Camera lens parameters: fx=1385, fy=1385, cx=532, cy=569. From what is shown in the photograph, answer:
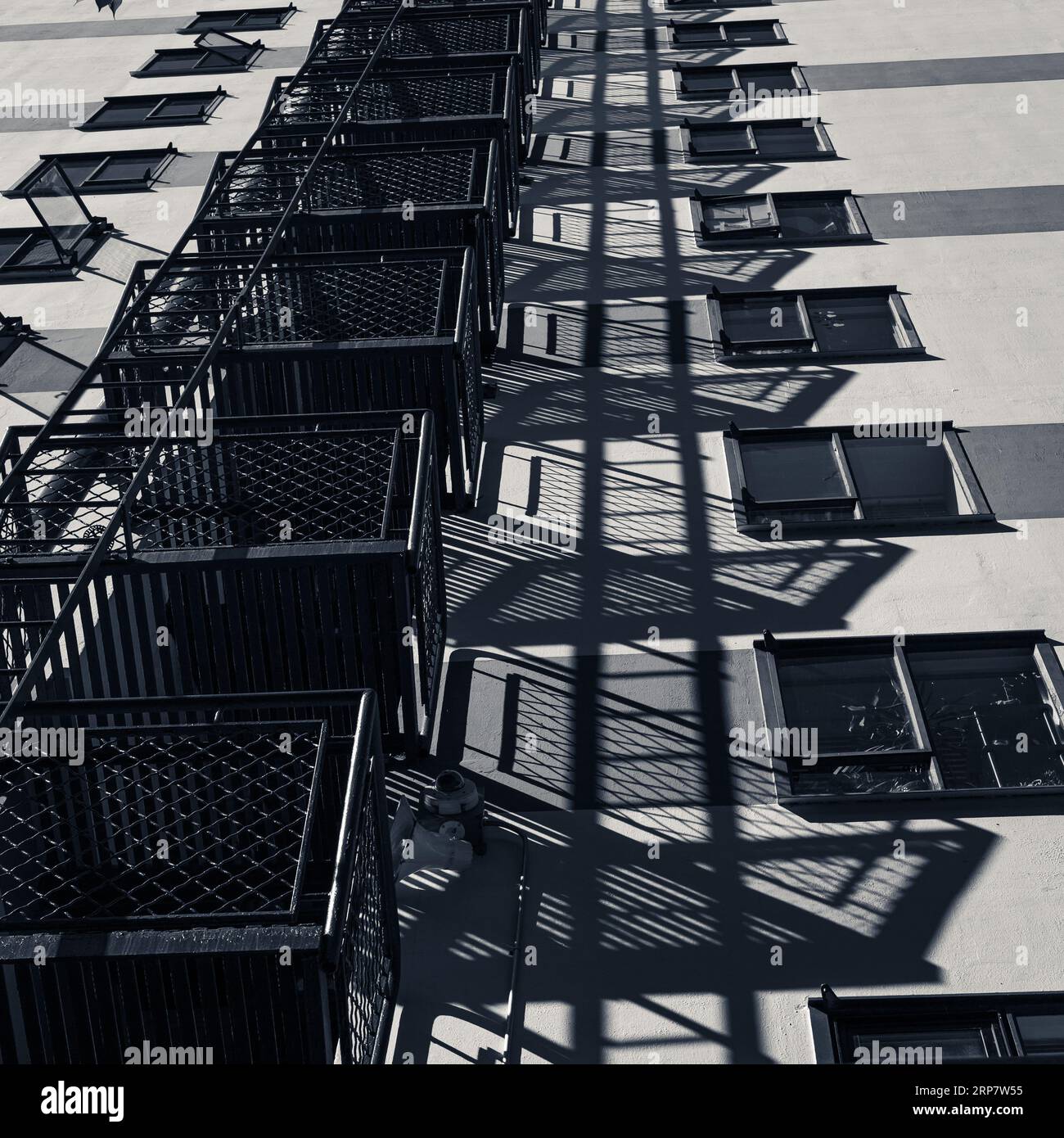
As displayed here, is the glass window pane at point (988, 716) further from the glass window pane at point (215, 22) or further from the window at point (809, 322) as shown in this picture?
the glass window pane at point (215, 22)

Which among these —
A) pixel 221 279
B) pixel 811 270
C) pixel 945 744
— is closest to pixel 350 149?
pixel 221 279

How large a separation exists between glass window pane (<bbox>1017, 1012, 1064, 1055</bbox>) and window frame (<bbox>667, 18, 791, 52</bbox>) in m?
20.2

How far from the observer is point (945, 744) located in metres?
10.5

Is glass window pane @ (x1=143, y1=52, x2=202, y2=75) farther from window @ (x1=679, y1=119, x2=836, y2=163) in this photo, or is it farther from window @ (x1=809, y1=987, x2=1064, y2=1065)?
window @ (x1=809, y1=987, x2=1064, y2=1065)

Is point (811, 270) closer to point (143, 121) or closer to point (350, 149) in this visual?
point (350, 149)

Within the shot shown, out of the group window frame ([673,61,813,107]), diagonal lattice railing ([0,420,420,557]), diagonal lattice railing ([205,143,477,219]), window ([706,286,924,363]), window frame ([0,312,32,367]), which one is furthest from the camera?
window frame ([673,61,813,107])

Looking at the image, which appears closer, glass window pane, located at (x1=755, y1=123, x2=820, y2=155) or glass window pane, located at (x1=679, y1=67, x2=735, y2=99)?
glass window pane, located at (x1=755, y1=123, x2=820, y2=155)

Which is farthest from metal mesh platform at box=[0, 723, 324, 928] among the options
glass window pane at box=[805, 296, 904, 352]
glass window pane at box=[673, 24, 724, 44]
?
glass window pane at box=[673, 24, 724, 44]

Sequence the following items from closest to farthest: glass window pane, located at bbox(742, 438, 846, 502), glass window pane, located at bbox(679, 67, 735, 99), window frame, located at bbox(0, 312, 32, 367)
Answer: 1. glass window pane, located at bbox(742, 438, 846, 502)
2. window frame, located at bbox(0, 312, 32, 367)
3. glass window pane, located at bbox(679, 67, 735, 99)

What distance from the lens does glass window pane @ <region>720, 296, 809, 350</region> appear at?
1549cm

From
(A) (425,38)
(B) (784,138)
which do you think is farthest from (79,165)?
(B) (784,138)
